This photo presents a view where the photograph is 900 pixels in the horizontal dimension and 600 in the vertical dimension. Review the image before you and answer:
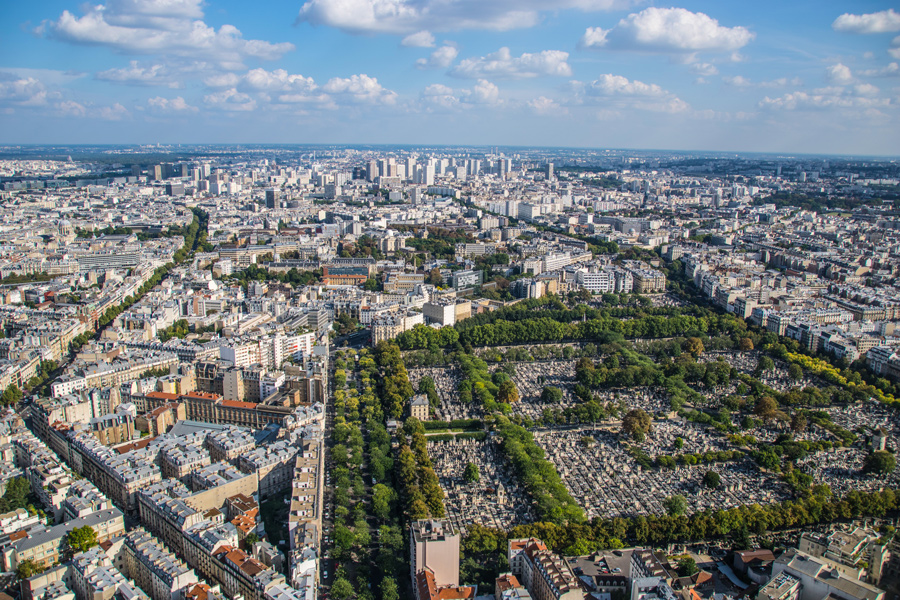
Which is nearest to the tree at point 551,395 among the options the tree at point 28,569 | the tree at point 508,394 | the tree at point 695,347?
the tree at point 508,394

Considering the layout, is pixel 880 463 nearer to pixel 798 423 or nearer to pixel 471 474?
pixel 798 423

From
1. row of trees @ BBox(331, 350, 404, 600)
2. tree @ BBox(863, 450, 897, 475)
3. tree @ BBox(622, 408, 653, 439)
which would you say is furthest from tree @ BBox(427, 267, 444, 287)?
tree @ BBox(863, 450, 897, 475)

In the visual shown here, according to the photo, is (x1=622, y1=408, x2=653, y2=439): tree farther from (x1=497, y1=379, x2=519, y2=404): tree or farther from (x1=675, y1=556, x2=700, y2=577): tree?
(x1=675, y1=556, x2=700, y2=577): tree

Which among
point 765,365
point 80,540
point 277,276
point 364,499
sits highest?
point 277,276

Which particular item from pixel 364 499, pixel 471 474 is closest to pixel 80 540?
pixel 364 499

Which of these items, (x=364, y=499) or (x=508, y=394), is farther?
(x=508, y=394)

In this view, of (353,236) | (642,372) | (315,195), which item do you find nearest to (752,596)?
(642,372)

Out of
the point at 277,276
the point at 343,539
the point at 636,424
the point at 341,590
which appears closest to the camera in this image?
the point at 341,590

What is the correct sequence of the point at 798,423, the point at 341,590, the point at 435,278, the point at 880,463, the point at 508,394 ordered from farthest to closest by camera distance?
the point at 435,278
the point at 508,394
the point at 798,423
the point at 880,463
the point at 341,590
